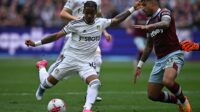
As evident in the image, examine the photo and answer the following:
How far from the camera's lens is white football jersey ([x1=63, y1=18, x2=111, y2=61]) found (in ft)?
40.9

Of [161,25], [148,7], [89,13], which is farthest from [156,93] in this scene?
[89,13]

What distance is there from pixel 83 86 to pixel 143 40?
5.57m

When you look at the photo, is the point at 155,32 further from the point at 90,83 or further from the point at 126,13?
the point at 90,83

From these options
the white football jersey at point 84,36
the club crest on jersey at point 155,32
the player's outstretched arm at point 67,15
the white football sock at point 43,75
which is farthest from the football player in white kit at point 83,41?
the player's outstretched arm at point 67,15

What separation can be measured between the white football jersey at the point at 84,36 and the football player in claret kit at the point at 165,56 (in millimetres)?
1064

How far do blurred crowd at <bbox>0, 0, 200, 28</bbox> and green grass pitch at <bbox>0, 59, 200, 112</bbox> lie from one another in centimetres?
464

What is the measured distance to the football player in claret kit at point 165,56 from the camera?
11.6 meters

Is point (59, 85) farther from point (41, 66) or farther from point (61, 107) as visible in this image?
point (61, 107)

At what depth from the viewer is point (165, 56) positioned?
39.1ft

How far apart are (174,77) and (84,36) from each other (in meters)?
2.08

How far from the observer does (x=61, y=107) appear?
1178 centimetres

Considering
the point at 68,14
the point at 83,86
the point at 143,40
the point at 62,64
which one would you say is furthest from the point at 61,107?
the point at 143,40

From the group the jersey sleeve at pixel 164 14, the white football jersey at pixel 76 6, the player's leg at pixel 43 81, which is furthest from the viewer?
the white football jersey at pixel 76 6

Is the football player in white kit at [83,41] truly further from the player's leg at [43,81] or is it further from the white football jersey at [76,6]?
the white football jersey at [76,6]
